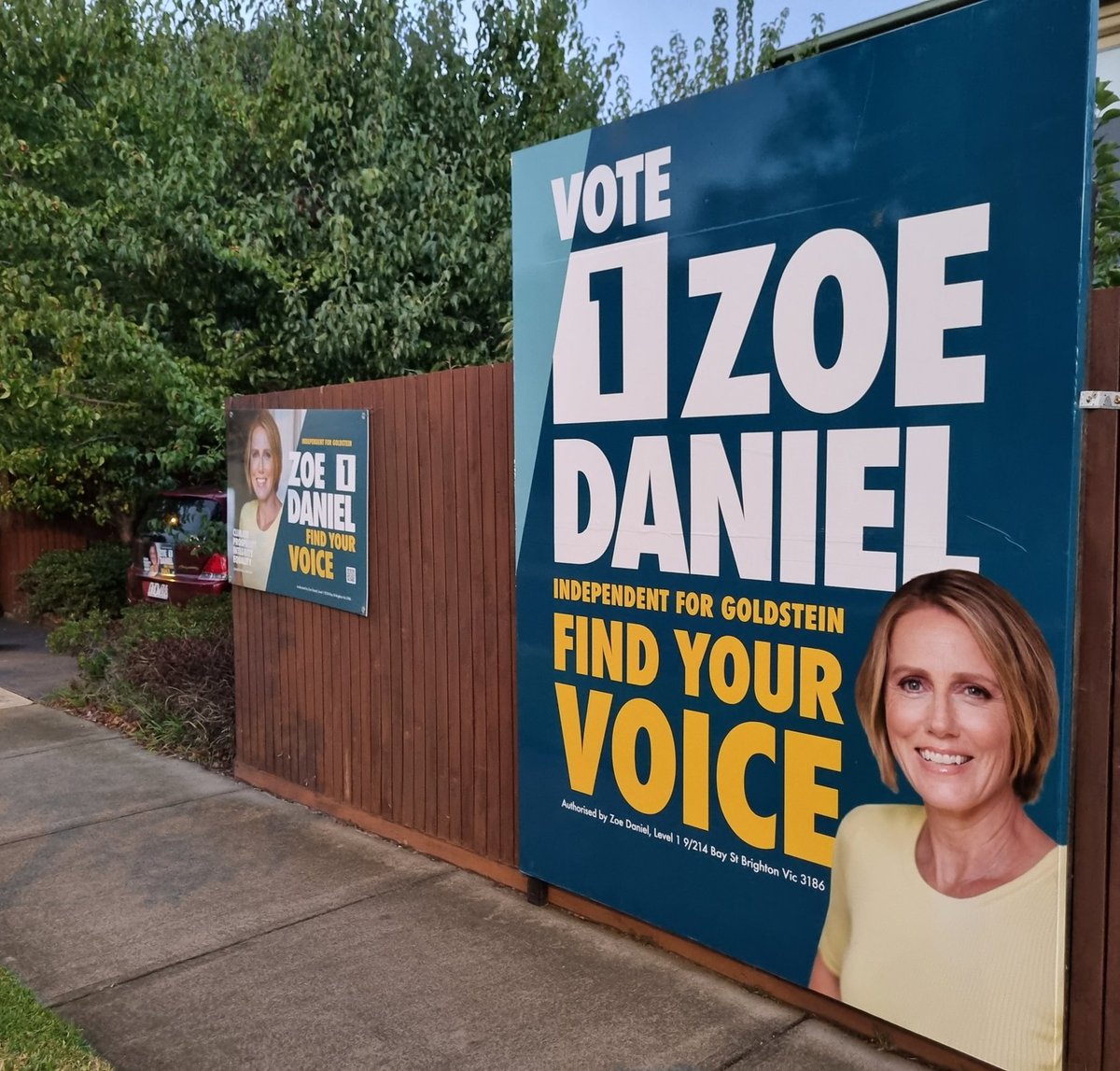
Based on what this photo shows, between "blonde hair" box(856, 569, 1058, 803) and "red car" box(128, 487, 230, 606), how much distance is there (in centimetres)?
746

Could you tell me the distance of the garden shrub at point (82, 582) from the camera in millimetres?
12281

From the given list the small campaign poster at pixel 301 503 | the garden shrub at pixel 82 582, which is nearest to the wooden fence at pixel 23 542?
the garden shrub at pixel 82 582

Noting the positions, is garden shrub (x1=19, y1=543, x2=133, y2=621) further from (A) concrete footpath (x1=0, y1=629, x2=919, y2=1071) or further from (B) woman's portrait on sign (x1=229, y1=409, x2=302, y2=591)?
(A) concrete footpath (x1=0, y1=629, x2=919, y2=1071)

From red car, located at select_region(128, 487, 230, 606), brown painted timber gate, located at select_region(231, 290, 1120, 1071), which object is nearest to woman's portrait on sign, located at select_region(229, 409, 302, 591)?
brown painted timber gate, located at select_region(231, 290, 1120, 1071)

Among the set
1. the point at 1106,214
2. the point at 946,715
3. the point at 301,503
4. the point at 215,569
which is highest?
the point at 1106,214

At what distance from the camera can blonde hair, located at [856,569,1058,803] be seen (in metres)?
3.05

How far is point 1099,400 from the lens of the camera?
2936 millimetres

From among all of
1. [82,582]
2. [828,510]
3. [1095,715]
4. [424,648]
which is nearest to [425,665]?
[424,648]

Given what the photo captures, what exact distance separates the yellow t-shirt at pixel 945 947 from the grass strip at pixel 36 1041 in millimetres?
2411

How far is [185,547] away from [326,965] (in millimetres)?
6136

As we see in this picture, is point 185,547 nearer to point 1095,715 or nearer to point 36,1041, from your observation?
point 36,1041

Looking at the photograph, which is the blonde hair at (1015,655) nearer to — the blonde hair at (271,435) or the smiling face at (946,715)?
the smiling face at (946,715)

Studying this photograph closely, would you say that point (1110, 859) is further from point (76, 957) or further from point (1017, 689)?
point (76, 957)

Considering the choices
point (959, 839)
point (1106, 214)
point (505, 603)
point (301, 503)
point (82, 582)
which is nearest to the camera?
point (959, 839)
